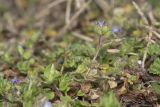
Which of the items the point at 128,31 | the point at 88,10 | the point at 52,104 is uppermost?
the point at 88,10

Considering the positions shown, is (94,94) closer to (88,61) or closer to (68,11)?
(88,61)

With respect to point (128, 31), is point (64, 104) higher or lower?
lower

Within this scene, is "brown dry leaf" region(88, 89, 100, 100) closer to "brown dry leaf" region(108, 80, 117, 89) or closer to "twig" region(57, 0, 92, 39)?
"brown dry leaf" region(108, 80, 117, 89)

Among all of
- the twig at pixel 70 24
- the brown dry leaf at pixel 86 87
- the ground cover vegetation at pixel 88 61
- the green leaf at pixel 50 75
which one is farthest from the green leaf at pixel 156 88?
the twig at pixel 70 24

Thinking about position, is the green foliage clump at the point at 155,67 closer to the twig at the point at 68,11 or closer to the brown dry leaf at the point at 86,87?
the brown dry leaf at the point at 86,87

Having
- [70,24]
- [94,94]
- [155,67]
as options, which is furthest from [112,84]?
[70,24]

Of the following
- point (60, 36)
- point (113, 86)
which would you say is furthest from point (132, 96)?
point (60, 36)

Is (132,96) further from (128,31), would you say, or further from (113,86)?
(128,31)

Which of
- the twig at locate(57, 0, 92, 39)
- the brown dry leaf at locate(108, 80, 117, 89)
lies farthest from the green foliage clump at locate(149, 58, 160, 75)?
the twig at locate(57, 0, 92, 39)
